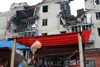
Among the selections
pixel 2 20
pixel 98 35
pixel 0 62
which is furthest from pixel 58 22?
pixel 0 62

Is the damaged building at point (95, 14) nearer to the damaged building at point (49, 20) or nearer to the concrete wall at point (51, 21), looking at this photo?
the damaged building at point (49, 20)

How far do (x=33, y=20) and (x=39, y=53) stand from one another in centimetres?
1705

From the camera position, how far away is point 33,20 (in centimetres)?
2697

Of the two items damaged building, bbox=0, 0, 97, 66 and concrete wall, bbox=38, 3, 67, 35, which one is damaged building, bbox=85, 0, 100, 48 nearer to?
damaged building, bbox=0, 0, 97, 66

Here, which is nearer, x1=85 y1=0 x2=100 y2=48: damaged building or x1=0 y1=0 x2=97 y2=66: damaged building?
x1=85 y1=0 x2=100 y2=48: damaged building

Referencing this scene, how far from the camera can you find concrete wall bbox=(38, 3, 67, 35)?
24.6m

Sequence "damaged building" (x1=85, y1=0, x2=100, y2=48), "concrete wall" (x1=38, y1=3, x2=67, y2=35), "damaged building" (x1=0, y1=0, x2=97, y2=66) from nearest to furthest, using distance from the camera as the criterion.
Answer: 1. "damaged building" (x1=85, y1=0, x2=100, y2=48)
2. "damaged building" (x1=0, y1=0, x2=97, y2=66)
3. "concrete wall" (x1=38, y1=3, x2=67, y2=35)

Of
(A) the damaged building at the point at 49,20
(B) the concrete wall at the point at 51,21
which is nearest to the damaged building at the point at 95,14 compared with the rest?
(A) the damaged building at the point at 49,20

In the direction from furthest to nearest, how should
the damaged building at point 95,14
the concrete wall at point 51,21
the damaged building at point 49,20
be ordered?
the concrete wall at point 51,21
the damaged building at point 49,20
the damaged building at point 95,14

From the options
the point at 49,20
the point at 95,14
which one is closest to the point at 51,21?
the point at 49,20

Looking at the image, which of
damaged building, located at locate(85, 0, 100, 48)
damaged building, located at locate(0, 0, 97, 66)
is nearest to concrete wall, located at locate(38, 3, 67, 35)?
damaged building, located at locate(0, 0, 97, 66)

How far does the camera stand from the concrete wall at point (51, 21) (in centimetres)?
2462

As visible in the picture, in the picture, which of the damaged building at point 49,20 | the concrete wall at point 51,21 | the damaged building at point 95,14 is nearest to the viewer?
the damaged building at point 95,14

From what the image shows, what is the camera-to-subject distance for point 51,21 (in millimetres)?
25469
